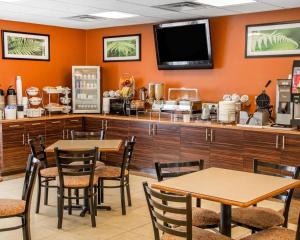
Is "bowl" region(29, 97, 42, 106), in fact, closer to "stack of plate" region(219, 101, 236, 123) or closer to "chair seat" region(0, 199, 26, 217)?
"stack of plate" region(219, 101, 236, 123)

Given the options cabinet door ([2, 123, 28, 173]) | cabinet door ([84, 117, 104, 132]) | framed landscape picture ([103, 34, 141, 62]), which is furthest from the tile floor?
framed landscape picture ([103, 34, 141, 62])

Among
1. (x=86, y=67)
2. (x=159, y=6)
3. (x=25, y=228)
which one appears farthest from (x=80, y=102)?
(x=25, y=228)

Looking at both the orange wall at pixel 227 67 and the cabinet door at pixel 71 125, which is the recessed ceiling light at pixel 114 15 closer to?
the orange wall at pixel 227 67

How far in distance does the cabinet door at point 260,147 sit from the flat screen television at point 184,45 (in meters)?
1.65

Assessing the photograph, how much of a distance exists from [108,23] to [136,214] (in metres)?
4.24

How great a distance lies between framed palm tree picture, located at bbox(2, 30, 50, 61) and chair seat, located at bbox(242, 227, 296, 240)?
603 cm

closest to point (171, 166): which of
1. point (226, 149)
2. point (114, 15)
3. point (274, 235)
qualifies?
point (274, 235)

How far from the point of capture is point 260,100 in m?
6.46

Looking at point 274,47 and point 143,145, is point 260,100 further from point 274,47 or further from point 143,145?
point 143,145

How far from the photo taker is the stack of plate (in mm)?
6637

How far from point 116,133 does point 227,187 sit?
184 inches

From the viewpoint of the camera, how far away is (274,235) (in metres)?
3.27

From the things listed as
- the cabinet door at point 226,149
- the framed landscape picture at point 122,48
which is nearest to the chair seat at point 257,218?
the cabinet door at point 226,149

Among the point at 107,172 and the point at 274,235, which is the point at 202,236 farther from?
the point at 107,172
